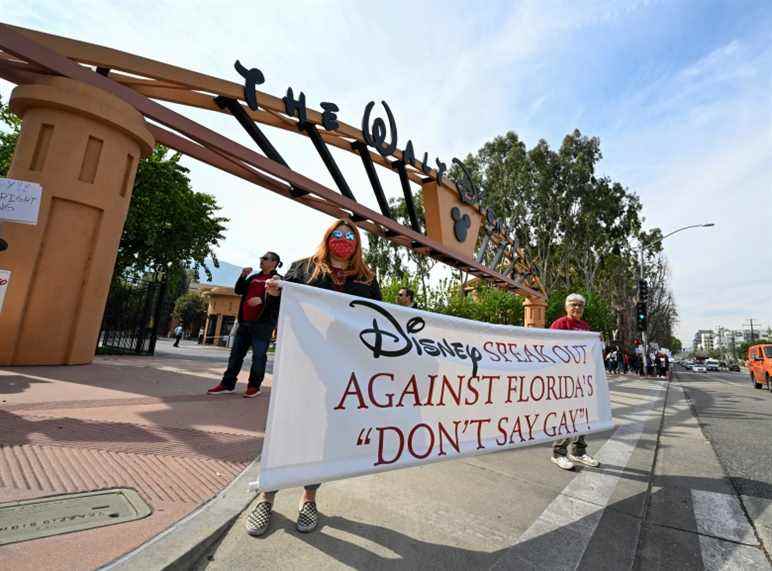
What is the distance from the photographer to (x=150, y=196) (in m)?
11.9

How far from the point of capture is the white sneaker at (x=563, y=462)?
3.51m

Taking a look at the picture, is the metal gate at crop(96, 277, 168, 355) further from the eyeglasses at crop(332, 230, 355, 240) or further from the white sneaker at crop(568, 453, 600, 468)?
the white sneaker at crop(568, 453, 600, 468)

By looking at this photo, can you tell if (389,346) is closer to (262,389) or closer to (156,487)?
(156,487)

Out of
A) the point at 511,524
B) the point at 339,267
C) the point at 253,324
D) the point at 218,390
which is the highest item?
the point at 339,267

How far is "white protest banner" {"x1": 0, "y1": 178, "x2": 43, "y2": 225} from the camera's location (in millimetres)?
3459

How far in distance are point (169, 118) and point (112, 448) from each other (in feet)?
15.5

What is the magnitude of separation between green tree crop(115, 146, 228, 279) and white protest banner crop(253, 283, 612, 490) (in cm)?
1142

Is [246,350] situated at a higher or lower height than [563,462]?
higher

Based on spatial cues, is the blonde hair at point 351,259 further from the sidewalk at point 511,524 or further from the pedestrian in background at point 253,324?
the pedestrian in background at point 253,324

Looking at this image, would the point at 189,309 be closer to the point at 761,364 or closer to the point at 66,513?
the point at 66,513

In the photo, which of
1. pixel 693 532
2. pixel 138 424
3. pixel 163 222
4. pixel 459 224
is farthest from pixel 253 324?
pixel 163 222

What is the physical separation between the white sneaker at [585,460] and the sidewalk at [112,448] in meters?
2.94

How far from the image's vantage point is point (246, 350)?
5223 millimetres

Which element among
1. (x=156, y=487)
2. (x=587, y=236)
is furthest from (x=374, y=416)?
(x=587, y=236)
